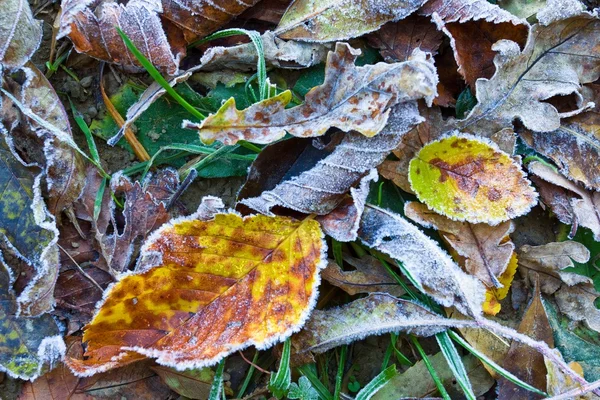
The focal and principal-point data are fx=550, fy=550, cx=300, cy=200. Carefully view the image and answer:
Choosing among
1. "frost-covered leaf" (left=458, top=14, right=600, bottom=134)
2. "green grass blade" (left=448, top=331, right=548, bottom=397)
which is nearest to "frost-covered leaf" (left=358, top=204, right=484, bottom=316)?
"green grass blade" (left=448, top=331, right=548, bottom=397)

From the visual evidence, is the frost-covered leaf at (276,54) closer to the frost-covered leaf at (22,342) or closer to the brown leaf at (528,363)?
the frost-covered leaf at (22,342)

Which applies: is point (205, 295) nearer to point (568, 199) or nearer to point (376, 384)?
point (376, 384)

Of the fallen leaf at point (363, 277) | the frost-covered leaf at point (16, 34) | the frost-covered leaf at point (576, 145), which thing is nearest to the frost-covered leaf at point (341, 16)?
the frost-covered leaf at point (576, 145)

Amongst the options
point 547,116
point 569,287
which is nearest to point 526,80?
point 547,116

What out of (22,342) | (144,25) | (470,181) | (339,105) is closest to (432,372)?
(470,181)

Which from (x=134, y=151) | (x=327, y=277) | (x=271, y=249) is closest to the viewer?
(x=271, y=249)

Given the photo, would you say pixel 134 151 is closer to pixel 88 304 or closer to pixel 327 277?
pixel 88 304
